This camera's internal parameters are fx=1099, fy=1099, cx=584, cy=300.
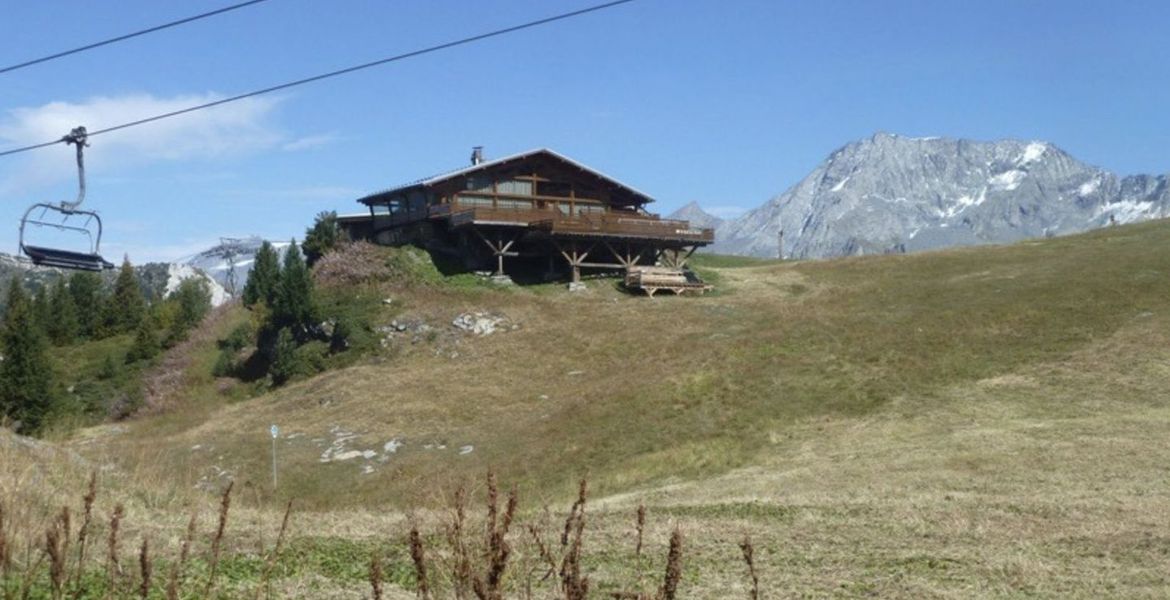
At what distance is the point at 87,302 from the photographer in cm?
9600

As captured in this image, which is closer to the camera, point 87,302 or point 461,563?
point 461,563

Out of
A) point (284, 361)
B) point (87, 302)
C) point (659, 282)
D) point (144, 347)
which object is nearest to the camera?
point (284, 361)

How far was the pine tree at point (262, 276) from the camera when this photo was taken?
68.7 meters

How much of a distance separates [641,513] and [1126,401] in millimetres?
31093

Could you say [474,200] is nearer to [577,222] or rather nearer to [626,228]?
[577,222]

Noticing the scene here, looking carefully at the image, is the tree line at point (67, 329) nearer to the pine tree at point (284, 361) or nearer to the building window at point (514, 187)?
the pine tree at point (284, 361)

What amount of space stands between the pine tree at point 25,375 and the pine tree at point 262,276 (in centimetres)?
1192

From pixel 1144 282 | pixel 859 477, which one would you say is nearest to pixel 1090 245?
pixel 1144 282

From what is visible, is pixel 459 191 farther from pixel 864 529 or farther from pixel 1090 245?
pixel 864 529

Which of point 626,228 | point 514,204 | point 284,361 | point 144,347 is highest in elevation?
point 514,204

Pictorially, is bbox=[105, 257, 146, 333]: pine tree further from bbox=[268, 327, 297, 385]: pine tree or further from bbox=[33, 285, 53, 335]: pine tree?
bbox=[268, 327, 297, 385]: pine tree

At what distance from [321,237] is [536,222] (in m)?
15.7

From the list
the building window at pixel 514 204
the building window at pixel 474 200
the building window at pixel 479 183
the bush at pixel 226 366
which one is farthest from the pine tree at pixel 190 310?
the building window at pixel 514 204

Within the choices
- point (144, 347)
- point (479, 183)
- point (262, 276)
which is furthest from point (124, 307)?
point (479, 183)
